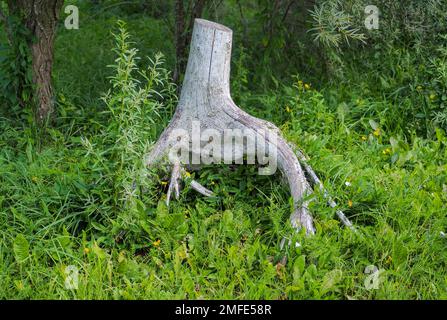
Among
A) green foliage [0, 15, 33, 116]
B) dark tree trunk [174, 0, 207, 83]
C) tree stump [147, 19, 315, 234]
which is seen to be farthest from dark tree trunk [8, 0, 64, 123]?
tree stump [147, 19, 315, 234]

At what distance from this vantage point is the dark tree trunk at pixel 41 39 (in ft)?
17.7

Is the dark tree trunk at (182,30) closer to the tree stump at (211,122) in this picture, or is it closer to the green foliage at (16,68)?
the green foliage at (16,68)

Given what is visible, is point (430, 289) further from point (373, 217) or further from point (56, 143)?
point (56, 143)

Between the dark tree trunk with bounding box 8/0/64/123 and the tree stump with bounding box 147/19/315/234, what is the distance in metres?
1.38

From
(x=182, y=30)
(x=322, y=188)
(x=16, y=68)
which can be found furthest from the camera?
(x=182, y=30)

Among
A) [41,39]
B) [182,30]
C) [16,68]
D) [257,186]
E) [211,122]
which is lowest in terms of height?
[257,186]

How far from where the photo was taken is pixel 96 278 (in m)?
3.88

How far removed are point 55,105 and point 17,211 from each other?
1.55 meters

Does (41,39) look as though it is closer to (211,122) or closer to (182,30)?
(182,30)

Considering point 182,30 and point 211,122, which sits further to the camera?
point 182,30

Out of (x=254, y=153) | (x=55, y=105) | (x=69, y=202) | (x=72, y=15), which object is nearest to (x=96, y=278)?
(x=69, y=202)

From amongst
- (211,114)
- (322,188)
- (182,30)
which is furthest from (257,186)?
(182,30)

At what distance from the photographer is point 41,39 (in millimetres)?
5488

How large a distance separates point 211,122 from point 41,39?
1665 mm
